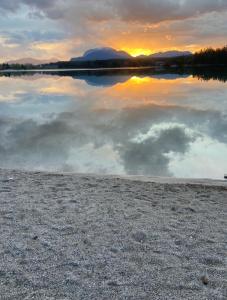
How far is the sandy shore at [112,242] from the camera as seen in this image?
4.47m

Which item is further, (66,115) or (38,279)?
(66,115)

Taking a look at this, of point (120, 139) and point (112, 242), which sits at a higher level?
point (120, 139)

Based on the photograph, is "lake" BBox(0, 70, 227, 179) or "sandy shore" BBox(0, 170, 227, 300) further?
"lake" BBox(0, 70, 227, 179)

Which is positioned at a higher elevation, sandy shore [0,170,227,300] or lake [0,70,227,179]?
lake [0,70,227,179]

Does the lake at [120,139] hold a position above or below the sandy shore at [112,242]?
above

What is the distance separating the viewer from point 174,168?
13.2 metres

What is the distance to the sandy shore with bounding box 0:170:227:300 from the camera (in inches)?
176

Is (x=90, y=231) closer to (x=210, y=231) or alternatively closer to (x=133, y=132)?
(x=210, y=231)

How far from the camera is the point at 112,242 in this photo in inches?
222

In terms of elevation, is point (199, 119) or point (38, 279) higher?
point (199, 119)

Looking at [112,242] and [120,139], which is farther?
[120,139]

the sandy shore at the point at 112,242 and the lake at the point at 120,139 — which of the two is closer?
the sandy shore at the point at 112,242

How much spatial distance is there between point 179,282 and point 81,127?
1798 centimetres

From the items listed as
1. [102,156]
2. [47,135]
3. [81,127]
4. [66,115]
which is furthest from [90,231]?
[66,115]
